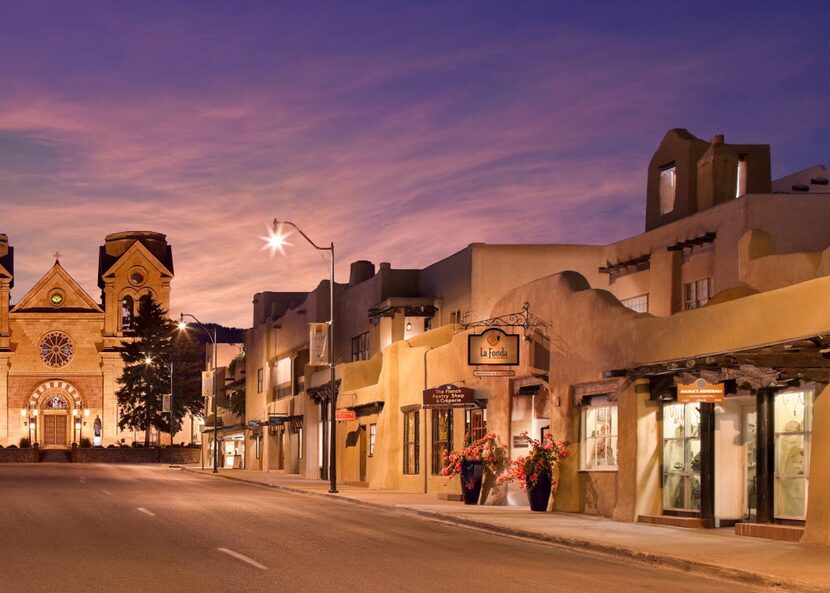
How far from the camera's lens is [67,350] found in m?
116

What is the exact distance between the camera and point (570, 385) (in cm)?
3031

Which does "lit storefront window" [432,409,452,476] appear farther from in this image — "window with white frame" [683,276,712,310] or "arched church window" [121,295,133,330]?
"arched church window" [121,295,133,330]

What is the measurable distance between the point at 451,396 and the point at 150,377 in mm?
82122

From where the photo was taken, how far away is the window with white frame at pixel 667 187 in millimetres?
40094

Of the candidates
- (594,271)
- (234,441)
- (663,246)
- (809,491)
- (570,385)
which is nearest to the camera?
(809,491)

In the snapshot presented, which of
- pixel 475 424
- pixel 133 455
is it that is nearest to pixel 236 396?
pixel 133 455

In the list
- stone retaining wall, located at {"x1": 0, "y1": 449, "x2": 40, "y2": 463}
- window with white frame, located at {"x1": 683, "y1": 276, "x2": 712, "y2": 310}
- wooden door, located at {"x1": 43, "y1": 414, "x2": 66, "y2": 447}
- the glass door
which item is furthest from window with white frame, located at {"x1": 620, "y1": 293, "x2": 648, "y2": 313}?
wooden door, located at {"x1": 43, "y1": 414, "x2": 66, "y2": 447}

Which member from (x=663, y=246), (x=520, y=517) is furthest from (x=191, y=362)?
(x=520, y=517)

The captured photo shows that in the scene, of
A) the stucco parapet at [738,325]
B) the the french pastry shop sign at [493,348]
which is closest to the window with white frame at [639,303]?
the the french pastry shop sign at [493,348]

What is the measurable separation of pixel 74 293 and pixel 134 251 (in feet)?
20.7

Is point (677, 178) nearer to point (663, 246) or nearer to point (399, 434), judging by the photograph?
point (663, 246)

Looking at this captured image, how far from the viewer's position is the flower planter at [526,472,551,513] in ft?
100

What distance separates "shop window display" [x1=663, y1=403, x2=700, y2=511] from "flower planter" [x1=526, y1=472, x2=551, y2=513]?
450 cm

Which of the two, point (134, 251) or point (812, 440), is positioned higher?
point (134, 251)
